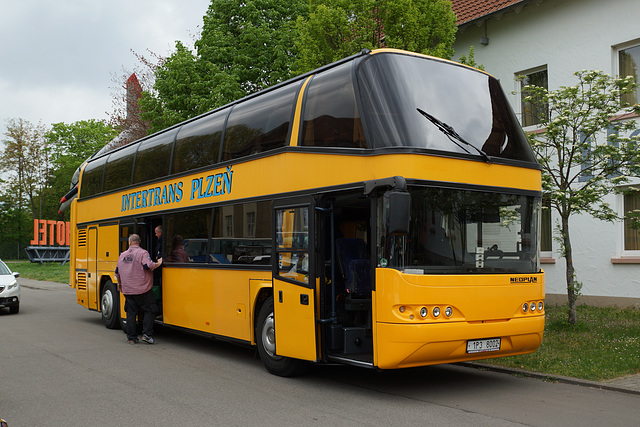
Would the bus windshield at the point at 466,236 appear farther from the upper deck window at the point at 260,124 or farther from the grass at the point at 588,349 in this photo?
the upper deck window at the point at 260,124

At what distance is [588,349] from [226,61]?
16803 mm

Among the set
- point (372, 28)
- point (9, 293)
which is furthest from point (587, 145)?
Result: point (9, 293)

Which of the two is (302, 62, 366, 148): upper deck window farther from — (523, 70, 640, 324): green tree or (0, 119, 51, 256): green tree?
(0, 119, 51, 256): green tree

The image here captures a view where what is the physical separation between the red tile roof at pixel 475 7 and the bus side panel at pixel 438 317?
40.1 ft

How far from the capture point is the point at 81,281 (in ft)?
53.1

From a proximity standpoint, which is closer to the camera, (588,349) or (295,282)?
(295,282)

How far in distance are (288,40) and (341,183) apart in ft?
55.2

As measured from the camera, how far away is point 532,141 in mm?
11711

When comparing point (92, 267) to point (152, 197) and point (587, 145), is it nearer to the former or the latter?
point (152, 197)

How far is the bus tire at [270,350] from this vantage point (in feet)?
28.0

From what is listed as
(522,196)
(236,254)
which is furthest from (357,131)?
(236,254)

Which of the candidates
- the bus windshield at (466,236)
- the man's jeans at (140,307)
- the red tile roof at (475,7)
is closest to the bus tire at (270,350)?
the bus windshield at (466,236)

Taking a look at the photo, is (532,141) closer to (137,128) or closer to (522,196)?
(522,196)

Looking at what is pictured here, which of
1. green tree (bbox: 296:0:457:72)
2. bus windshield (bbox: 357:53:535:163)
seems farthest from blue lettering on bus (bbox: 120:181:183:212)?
green tree (bbox: 296:0:457:72)
